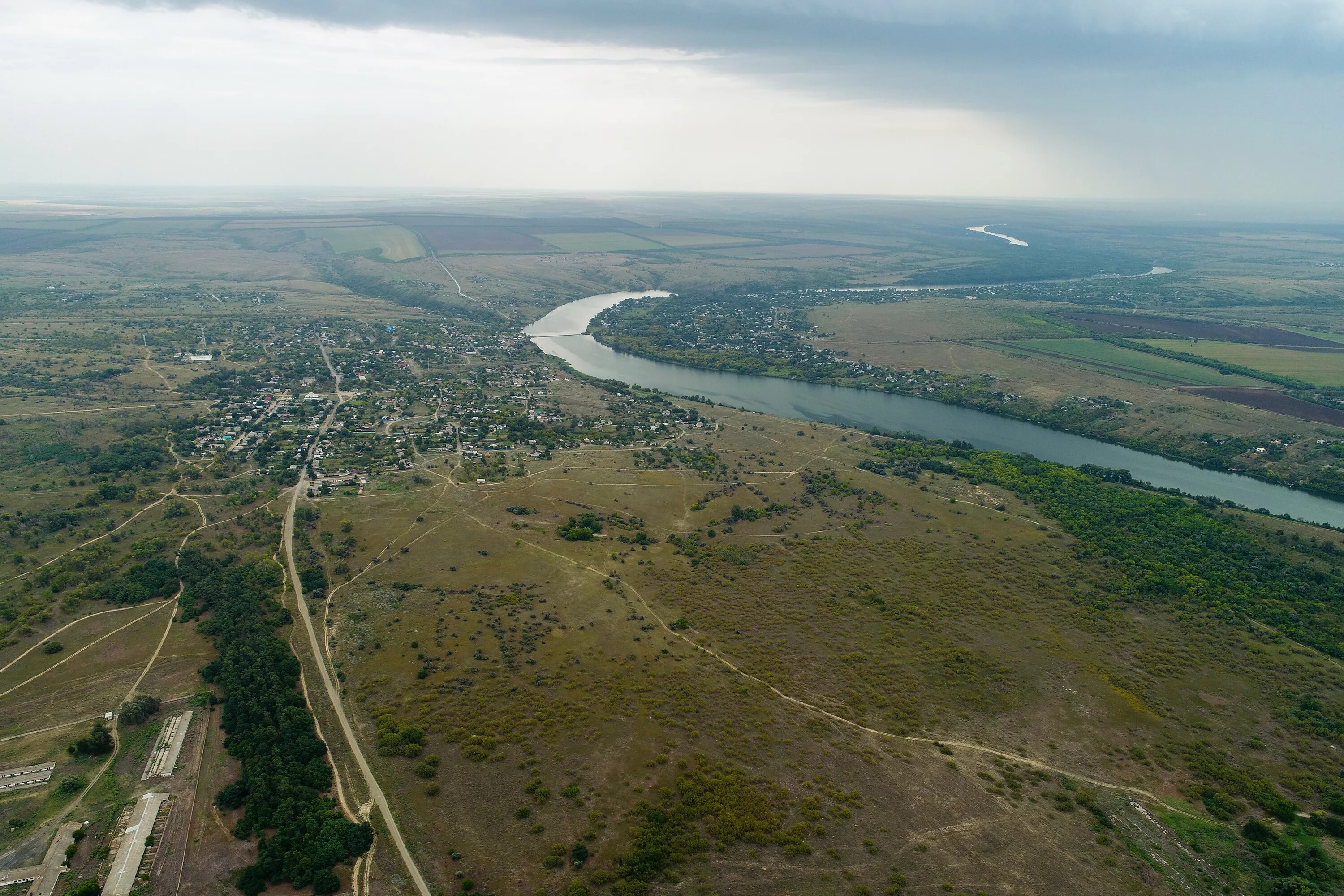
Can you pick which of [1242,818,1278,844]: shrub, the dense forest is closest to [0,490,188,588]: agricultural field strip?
the dense forest

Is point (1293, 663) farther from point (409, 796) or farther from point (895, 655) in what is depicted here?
point (409, 796)

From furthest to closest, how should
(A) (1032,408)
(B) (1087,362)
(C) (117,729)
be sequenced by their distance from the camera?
(B) (1087,362) < (A) (1032,408) < (C) (117,729)

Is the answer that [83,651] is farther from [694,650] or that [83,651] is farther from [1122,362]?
[1122,362]

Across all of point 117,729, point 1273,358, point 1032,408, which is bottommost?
point 117,729

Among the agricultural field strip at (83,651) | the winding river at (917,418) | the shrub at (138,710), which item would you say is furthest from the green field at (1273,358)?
the agricultural field strip at (83,651)

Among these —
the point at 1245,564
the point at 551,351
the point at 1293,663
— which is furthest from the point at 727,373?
the point at 1293,663

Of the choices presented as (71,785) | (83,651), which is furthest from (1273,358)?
(83,651)
